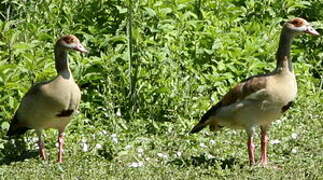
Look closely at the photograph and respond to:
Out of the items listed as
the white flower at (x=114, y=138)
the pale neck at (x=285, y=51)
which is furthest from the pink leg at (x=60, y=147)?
the pale neck at (x=285, y=51)

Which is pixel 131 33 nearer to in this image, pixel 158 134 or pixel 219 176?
pixel 158 134

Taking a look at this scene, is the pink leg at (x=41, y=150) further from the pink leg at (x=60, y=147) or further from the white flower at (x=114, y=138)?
the white flower at (x=114, y=138)

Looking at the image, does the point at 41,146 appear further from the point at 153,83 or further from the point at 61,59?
the point at 153,83

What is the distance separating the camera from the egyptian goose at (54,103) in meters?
9.05

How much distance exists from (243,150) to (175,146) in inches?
29.2

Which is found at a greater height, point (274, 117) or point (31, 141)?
point (274, 117)

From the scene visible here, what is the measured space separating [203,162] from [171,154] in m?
0.63

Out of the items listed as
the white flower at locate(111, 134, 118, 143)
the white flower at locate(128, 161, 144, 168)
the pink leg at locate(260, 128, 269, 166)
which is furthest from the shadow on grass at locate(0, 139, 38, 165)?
the pink leg at locate(260, 128, 269, 166)

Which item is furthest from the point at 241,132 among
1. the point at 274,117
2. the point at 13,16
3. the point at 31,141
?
the point at 13,16

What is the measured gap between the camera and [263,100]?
8664mm

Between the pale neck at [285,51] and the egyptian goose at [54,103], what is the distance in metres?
2.05

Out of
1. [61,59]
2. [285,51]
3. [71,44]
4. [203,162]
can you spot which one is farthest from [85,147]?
[285,51]

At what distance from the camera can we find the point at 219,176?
838 cm

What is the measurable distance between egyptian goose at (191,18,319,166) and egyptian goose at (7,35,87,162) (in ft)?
4.77
